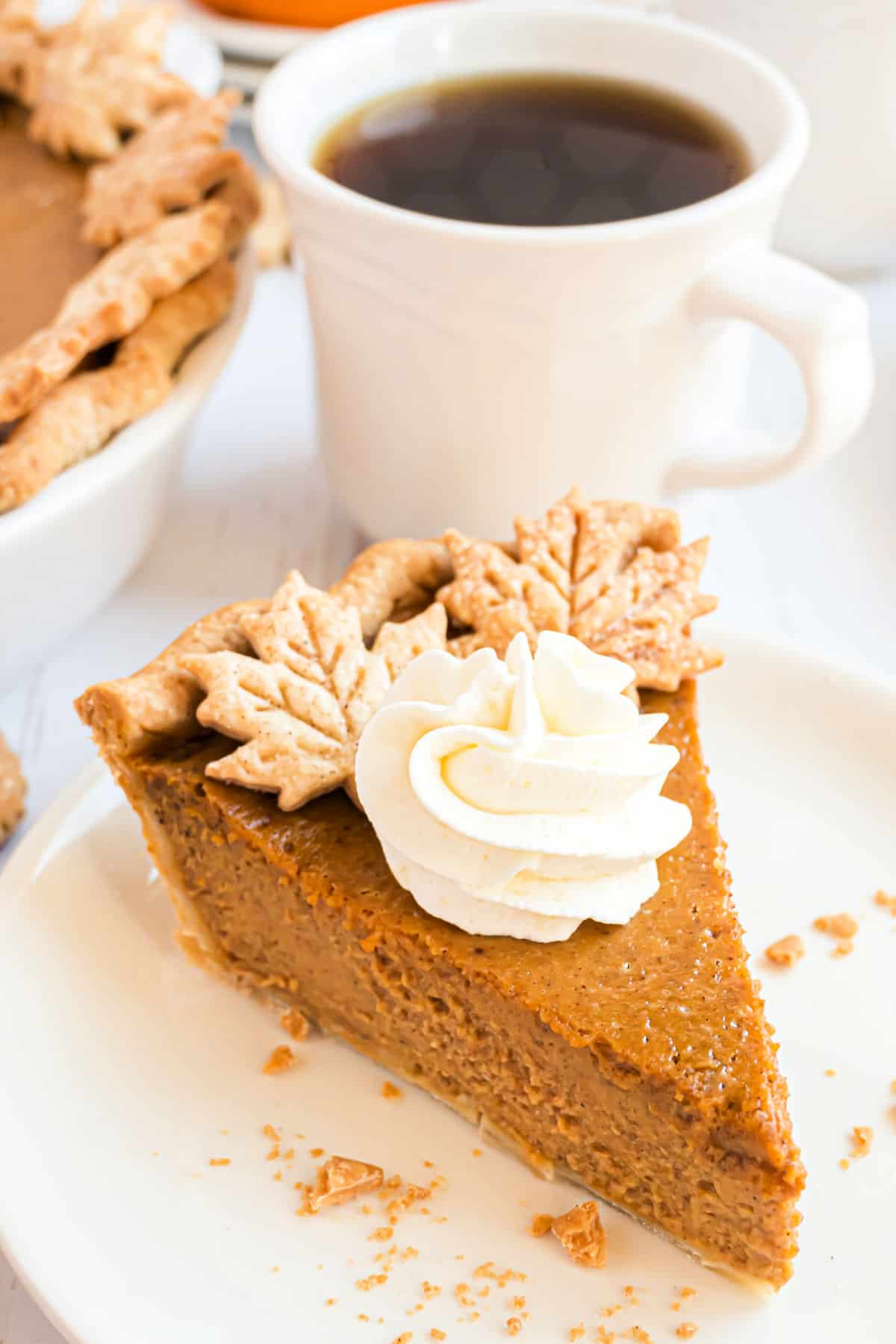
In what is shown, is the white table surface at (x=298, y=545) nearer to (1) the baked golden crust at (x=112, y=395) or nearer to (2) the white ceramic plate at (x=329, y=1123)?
(2) the white ceramic plate at (x=329, y=1123)

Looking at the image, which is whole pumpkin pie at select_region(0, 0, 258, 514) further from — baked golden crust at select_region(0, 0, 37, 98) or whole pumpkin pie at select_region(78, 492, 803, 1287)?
whole pumpkin pie at select_region(78, 492, 803, 1287)

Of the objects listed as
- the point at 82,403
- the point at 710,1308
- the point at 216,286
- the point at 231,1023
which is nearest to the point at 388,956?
the point at 231,1023

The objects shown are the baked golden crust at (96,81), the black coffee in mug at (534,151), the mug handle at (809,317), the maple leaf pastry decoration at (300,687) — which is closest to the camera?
the maple leaf pastry decoration at (300,687)

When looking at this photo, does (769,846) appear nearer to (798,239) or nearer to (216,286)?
(216,286)

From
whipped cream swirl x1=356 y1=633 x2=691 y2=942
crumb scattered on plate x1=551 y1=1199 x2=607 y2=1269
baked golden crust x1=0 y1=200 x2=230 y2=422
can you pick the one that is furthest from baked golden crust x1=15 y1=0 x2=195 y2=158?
crumb scattered on plate x1=551 y1=1199 x2=607 y2=1269

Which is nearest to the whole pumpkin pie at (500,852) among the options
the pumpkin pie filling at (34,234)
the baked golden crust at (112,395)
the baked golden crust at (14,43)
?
the baked golden crust at (112,395)

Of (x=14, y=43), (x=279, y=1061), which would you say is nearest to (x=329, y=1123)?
(x=279, y=1061)

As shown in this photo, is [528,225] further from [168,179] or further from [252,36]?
[252,36]
